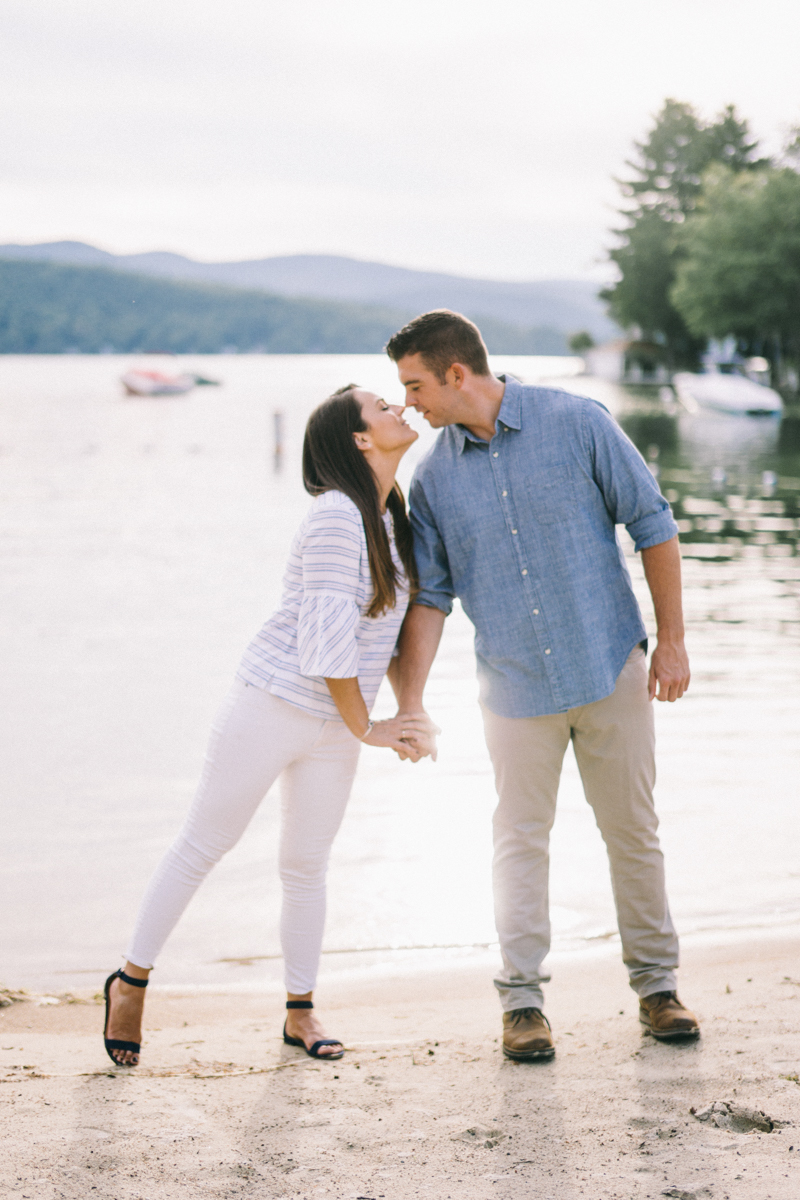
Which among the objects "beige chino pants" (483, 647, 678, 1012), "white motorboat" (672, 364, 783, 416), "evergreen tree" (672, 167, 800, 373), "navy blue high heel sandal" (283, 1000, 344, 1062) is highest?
"evergreen tree" (672, 167, 800, 373)

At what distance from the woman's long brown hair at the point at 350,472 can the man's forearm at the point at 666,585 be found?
77 centimetres

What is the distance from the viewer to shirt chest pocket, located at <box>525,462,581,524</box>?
3.23m

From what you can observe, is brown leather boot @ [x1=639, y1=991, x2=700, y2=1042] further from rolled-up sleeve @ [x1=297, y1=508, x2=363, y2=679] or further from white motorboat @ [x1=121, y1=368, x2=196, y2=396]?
white motorboat @ [x1=121, y1=368, x2=196, y2=396]

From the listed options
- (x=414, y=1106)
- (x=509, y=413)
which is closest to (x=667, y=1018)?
(x=414, y=1106)

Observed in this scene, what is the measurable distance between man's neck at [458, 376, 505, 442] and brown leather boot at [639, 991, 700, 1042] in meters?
1.72

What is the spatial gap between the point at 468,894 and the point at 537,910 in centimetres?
159

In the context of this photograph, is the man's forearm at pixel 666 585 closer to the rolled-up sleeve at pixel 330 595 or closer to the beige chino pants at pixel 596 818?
the beige chino pants at pixel 596 818

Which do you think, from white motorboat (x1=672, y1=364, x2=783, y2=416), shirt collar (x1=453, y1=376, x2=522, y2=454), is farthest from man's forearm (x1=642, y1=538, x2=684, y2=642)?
white motorboat (x1=672, y1=364, x2=783, y2=416)

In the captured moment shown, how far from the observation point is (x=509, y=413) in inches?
127

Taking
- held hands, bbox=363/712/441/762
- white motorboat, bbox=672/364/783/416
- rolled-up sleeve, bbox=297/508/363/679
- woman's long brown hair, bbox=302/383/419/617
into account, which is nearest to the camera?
rolled-up sleeve, bbox=297/508/363/679

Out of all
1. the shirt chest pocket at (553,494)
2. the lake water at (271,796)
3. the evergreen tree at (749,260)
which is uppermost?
the evergreen tree at (749,260)

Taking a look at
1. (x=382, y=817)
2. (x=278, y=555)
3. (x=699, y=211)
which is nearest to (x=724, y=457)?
(x=278, y=555)

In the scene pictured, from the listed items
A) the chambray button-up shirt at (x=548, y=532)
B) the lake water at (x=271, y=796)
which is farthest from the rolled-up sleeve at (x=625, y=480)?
the lake water at (x=271, y=796)

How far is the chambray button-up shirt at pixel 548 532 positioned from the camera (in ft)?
10.6
